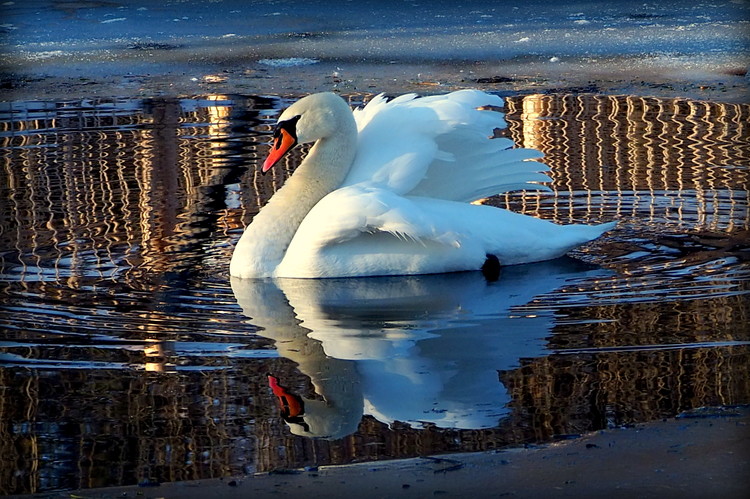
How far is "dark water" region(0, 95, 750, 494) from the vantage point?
3.56 metres

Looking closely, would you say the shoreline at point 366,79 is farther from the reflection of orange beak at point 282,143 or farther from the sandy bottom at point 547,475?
the sandy bottom at point 547,475

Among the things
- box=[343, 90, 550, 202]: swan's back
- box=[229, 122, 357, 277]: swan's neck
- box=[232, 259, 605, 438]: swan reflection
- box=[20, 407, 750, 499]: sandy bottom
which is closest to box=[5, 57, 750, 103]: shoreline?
box=[343, 90, 550, 202]: swan's back

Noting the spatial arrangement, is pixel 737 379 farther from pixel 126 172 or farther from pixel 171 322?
pixel 126 172

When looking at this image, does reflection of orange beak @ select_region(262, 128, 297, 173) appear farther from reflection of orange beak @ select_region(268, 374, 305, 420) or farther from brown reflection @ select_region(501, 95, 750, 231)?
reflection of orange beak @ select_region(268, 374, 305, 420)

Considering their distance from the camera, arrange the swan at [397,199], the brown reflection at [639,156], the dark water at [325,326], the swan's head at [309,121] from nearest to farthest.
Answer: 1. the dark water at [325,326]
2. the swan at [397,199]
3. the swan's head at [309,121]
4. the brown reflection at [639,156]

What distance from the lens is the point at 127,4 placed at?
1585 centimetres

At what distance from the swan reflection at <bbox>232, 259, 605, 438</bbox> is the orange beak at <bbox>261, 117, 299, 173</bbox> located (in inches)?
24.9

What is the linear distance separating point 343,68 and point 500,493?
30.0 ft

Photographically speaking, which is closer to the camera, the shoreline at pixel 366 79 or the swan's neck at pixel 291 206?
the swan's neck at pixel 291 206

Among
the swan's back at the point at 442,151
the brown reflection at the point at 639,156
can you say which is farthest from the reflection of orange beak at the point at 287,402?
the brown reflection at the point at 639,156

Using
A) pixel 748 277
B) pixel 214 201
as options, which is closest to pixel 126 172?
pixel 214 201

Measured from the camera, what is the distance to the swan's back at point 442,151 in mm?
5867

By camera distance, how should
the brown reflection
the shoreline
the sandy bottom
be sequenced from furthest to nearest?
the shoreline → the brown reflection → the sandy bottom

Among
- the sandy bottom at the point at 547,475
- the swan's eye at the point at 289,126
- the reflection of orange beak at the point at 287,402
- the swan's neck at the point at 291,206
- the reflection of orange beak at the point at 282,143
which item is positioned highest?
the swan's eye at the point at 289,126
